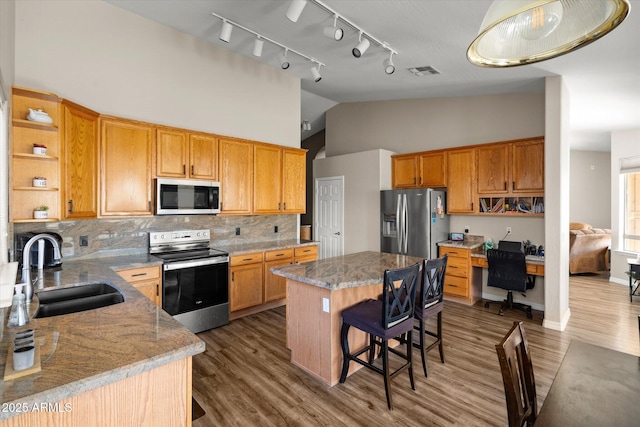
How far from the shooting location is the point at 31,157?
2.39 meters

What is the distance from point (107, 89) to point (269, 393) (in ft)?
11.3

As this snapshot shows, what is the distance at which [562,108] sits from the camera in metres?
3.72

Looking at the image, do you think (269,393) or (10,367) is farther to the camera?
(269,393)

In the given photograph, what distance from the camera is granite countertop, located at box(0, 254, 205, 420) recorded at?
100 centimetres

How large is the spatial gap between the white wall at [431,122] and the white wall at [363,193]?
63cm

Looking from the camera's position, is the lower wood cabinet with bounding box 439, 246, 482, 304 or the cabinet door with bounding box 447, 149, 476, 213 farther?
the cabinet door with bounding box 447, 149, 476, 213

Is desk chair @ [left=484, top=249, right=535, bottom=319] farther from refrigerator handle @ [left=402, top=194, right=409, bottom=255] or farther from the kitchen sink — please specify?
the kitchen sink

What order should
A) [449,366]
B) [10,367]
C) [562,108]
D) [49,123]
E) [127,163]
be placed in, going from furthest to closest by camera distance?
[562,108] < [127,163] < [449,366] < [49,123] < [10,367]

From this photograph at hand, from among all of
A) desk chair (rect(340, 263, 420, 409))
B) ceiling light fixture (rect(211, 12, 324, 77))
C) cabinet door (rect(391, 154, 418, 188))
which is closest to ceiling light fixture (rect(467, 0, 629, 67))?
desk chair (rect(340, 263, 420, 409))

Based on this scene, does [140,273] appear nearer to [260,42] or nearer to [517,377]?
[260,42]

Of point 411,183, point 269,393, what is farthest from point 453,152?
point 269,393

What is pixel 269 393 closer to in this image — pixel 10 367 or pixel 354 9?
pixel 10 367

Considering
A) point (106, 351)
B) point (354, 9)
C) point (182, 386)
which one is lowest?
point (182, 386)

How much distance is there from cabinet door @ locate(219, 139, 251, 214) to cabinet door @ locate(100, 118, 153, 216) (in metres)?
0.87
